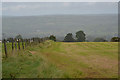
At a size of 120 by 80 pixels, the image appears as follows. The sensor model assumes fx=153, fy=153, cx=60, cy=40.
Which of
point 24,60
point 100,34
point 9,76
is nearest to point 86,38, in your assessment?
point 100,34

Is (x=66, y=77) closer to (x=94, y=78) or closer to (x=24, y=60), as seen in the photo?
(x=94, y=78)

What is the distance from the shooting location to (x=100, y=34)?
1439 inches

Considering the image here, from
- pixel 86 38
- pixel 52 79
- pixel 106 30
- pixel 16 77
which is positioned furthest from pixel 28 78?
pixel 106 30

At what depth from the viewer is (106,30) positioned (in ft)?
129

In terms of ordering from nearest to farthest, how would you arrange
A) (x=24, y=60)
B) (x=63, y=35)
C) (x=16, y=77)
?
(x=16, y=77) → (x=24, y=60) → (x=63, y=35)

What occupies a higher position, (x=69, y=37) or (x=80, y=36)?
(x=80, y=36)

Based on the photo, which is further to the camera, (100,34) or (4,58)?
(100,34)

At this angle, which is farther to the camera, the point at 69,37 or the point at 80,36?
the point at 80,36

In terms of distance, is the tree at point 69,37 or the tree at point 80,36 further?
the tree at point 80,36

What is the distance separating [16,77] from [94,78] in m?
3.09

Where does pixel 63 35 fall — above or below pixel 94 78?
above

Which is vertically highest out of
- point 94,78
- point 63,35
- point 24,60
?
point 63,35

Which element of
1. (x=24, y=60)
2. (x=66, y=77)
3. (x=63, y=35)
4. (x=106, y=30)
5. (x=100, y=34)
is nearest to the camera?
(x=66, y=77)

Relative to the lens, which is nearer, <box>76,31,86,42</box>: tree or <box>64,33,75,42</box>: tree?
<box>64,33,75,42</box>: tree
